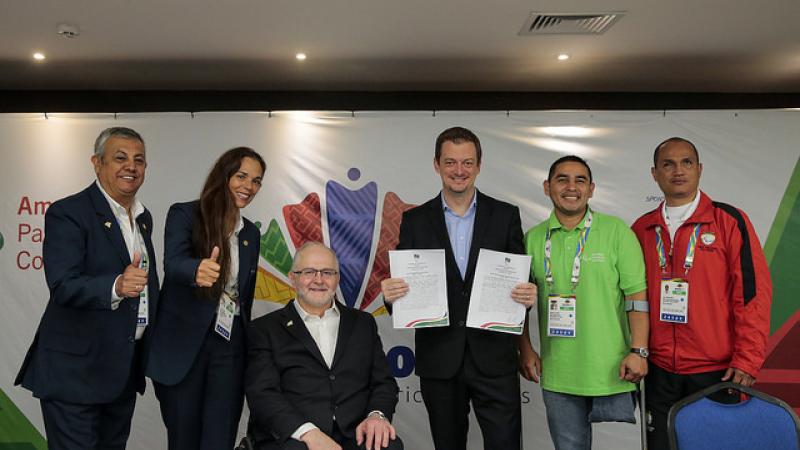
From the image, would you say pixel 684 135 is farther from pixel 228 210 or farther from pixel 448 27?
pixel 228 210

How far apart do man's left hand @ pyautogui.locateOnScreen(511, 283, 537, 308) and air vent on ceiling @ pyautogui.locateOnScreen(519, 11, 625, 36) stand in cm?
172

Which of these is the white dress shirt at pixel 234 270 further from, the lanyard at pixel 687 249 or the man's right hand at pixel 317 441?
the lanyard at pixel 687 249

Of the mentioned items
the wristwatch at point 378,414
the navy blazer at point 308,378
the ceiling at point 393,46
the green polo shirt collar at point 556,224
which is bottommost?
the wristwatch at point 378,414

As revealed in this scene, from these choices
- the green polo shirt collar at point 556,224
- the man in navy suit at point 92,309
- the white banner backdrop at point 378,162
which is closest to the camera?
the man in navy suit at point 92,309

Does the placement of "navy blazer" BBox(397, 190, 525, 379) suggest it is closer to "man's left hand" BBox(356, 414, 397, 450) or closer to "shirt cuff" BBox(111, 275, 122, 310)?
"man's left hand" BBox(356, 414, 397, 450)

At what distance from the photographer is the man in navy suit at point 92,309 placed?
246 cm

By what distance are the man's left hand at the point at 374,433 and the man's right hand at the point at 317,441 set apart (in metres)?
0.10

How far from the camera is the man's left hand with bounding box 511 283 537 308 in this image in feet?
8.53

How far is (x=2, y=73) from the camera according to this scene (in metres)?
4.39

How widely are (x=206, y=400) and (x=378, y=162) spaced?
7.32ft

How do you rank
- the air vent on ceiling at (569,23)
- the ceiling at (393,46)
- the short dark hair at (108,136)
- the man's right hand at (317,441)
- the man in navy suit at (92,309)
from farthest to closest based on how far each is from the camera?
the air vent on ceiling at (569,23), the ceiling at (393,46), the short dark hair at (108,136), the man in navy suit at (92,309), the man's right hand at (317,441)

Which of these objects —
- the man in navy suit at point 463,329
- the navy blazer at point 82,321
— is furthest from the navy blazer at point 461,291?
the navy blazer at point 82,321

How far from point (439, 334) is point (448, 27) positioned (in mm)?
1935

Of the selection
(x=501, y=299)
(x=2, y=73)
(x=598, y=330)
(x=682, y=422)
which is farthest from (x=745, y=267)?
(x=2, y=73)
